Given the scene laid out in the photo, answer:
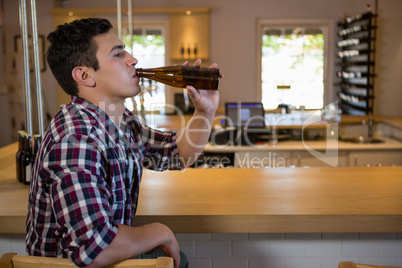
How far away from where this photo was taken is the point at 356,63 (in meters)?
6.64

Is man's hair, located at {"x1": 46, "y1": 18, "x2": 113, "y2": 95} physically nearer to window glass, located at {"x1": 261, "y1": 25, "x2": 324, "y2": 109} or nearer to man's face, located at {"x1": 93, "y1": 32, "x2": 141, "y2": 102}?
man's face, located at {"x1": 93, "y1": 32, "x2": 141, "y2": 102}

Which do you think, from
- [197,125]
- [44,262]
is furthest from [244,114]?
[44,262]

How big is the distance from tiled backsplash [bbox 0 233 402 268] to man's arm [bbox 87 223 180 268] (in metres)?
0.53

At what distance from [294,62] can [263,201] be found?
6.35 m

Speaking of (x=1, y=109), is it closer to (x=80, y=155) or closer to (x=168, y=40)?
(x=168, y=40)

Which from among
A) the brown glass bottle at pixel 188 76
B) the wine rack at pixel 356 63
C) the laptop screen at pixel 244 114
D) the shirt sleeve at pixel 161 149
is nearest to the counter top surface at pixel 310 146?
the laptop screen at pixel 244 114

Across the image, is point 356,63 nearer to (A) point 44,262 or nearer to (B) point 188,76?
(B) point 188,76

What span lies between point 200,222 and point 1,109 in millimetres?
7067

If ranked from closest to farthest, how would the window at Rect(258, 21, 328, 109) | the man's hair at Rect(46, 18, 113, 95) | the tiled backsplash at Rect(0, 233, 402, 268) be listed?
1. the man's hair at Rect(46, 18, 113, 95)
2. the tiled backsplash at Rect(0, 233, 402, 268)
3. the window at Rect(258, 21, 328, 109)

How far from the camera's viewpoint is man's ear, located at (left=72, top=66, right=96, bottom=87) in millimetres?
1249

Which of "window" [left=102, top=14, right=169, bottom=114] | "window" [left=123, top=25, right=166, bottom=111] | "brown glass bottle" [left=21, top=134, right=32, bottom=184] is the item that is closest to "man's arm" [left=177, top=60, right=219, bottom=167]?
"brown glass bottle" [left=21, top=134, right=32, bottom=184]

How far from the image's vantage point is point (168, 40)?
7605 millimetres

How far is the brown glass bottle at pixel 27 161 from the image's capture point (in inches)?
76.0

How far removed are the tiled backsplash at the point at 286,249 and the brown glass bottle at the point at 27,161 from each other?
0.30 metres
